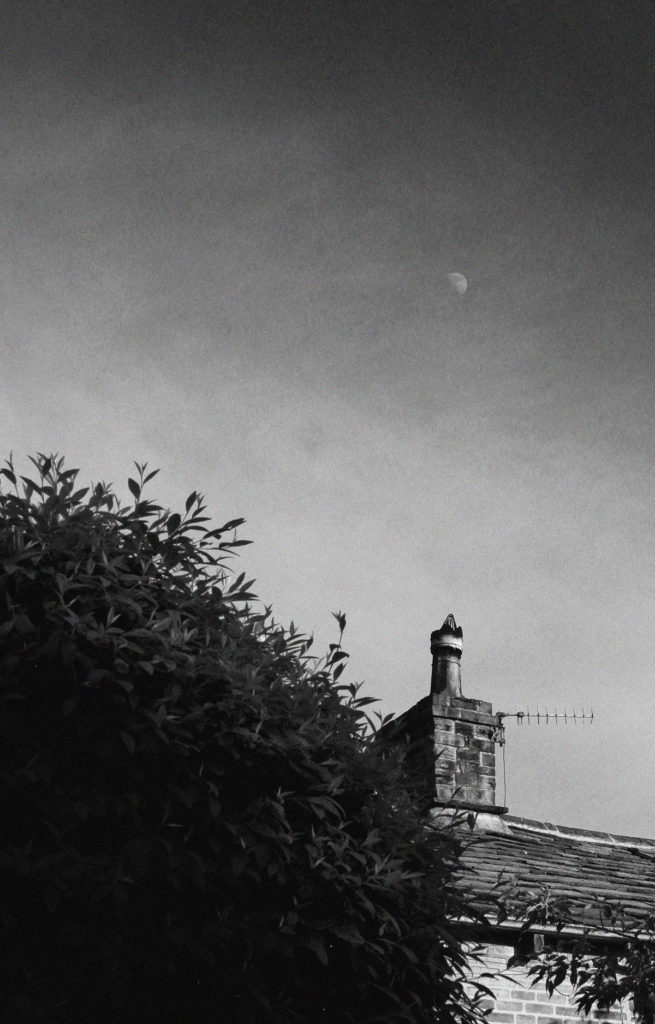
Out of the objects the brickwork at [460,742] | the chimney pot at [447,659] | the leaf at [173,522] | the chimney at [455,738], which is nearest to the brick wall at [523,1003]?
the chimney at [455,738]

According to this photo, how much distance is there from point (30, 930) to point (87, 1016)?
15.9 inches

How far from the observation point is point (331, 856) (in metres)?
4.45

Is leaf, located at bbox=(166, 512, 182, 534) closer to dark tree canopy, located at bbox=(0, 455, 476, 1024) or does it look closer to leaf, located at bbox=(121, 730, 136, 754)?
dark tree canopy, located at bbox=(0, 455, 476, 1024)

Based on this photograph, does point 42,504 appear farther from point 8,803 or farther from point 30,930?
point 30,930

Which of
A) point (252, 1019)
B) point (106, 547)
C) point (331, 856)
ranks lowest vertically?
point (252, 1019)

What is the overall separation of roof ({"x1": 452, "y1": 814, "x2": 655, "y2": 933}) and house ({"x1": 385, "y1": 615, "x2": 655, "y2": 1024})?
2 cm

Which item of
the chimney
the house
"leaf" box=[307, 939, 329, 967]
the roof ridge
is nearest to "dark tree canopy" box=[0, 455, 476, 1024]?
"leaf" box=[307, 939, 329, 967]

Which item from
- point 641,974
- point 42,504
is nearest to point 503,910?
point 641,974

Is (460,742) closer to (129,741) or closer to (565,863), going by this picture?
(565,863)

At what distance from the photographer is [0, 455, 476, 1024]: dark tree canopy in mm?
3740

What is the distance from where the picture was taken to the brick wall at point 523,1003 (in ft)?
28.2

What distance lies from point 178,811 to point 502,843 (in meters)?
8.09

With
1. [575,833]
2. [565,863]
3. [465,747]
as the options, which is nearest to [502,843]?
[565,863]

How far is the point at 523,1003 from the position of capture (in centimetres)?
870
